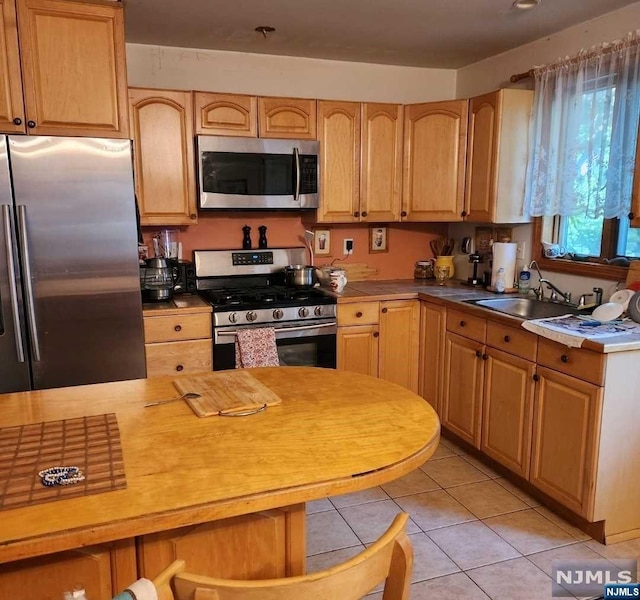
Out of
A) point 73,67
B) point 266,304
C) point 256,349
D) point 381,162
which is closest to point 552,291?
point 381,162

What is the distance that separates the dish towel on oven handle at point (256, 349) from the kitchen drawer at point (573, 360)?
124cm

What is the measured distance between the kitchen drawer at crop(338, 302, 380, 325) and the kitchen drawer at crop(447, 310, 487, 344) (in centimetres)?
45

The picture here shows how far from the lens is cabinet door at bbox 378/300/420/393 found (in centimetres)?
351

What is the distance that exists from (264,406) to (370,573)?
73cm

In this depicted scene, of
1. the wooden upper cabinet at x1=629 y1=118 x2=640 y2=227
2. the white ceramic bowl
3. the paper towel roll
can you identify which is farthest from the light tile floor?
the wooden upper cabinet at x1=629 y1=118 x2=640 y2=227

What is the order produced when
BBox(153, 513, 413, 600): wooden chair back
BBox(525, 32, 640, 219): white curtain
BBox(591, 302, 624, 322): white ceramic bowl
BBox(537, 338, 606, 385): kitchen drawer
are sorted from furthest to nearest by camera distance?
1. BBox(525, 32, 640, 219): white curtain
2. BBox(591, 302, 624, 322): white ceramic bowl
3. BBox(537, 338, 606, 385): kitchen drawer
4. BBox(153, 513, 413, 600): wooden chair back

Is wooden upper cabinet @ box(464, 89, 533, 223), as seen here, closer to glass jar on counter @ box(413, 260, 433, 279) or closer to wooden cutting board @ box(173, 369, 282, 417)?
glass jar on counter @ box(413, 260, 433, 279)

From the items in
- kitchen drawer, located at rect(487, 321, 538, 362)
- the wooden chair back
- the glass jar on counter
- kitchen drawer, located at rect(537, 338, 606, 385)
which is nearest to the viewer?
the wooden chair back

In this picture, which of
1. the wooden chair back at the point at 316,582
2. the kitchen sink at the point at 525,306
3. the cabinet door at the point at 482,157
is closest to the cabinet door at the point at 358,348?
the kitchen sink at the point at 525,306

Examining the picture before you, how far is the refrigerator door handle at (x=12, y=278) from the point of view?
2438 millimetres

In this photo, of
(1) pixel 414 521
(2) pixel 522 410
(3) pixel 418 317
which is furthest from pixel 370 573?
(3) pixel 418 317

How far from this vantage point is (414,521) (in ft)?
8.47

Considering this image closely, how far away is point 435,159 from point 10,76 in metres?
2.40

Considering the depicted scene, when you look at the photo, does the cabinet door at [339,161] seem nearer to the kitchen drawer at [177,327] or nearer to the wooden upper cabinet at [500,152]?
the wooden upper cabinet at [500,152]
